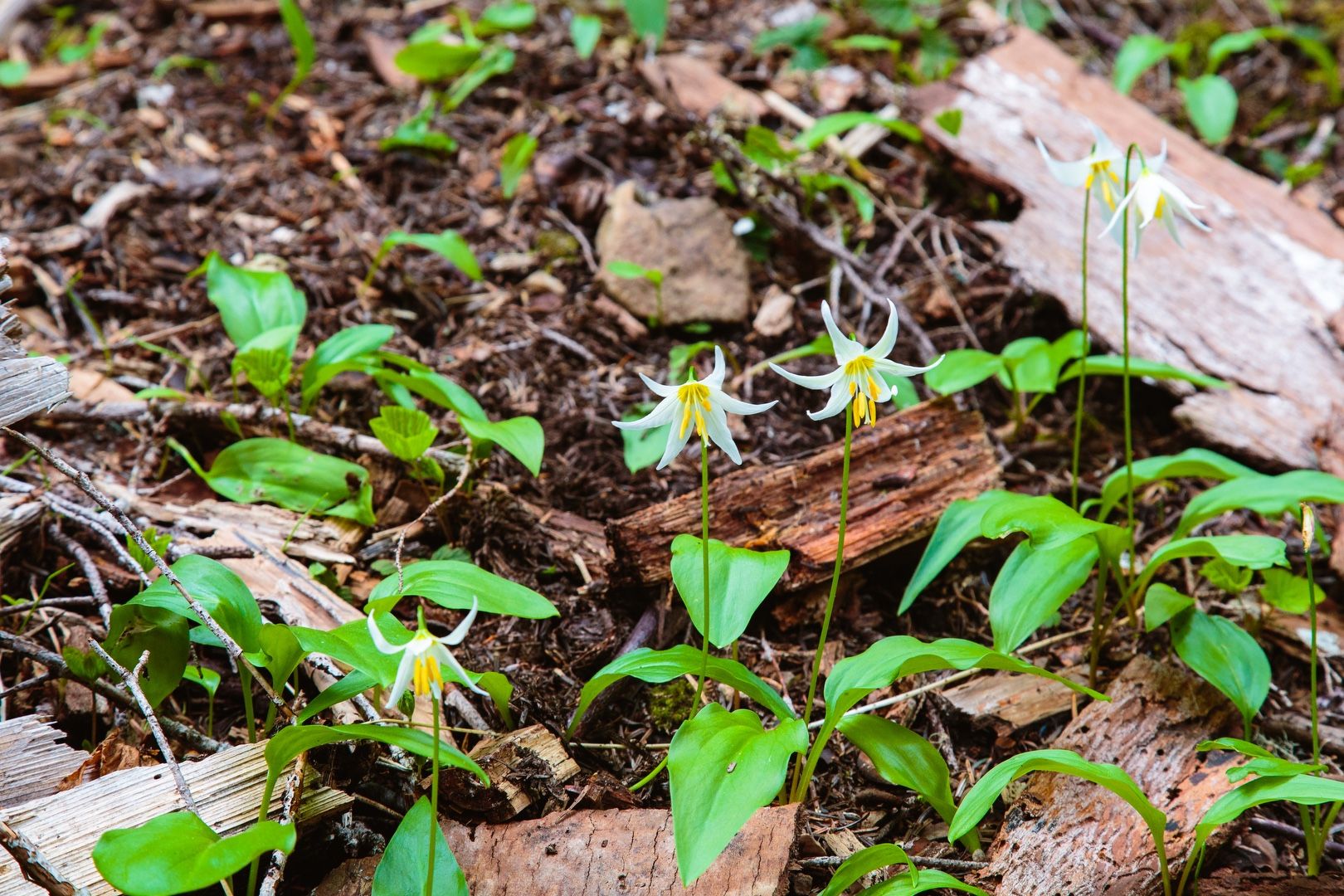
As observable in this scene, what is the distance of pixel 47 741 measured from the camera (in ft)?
5.83

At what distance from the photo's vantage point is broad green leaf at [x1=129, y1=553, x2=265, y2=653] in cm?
177

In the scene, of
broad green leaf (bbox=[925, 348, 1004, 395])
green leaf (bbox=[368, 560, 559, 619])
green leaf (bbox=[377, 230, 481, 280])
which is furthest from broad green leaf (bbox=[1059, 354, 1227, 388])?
green leaf (bbox=[377, 230, 481, 280])

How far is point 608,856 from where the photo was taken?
173cm

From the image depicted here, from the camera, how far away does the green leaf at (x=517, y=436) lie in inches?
90.7

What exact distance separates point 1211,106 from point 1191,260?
1237 millimetres

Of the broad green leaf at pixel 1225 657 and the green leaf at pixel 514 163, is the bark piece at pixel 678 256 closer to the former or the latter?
the green leaf at pixel 514 163

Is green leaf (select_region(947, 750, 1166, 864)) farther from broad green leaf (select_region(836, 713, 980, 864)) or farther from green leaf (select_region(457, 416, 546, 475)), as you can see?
green leaf (select_region(457, 416, 546, 475))

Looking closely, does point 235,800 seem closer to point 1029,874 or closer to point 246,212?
point 1029,874

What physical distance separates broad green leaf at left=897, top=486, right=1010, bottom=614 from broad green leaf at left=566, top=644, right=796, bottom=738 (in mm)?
436

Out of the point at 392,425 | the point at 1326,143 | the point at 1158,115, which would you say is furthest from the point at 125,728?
the point at 1326,143

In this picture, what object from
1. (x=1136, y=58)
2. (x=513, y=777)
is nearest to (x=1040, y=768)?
(x=513, y=777)

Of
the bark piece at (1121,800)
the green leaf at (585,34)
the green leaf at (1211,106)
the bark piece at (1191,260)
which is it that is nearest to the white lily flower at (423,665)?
the bark piece at (1121,800)

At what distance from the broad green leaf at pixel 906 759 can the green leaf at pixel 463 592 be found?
670 millimetres

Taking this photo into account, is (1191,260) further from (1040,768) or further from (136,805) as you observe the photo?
(136,805)
